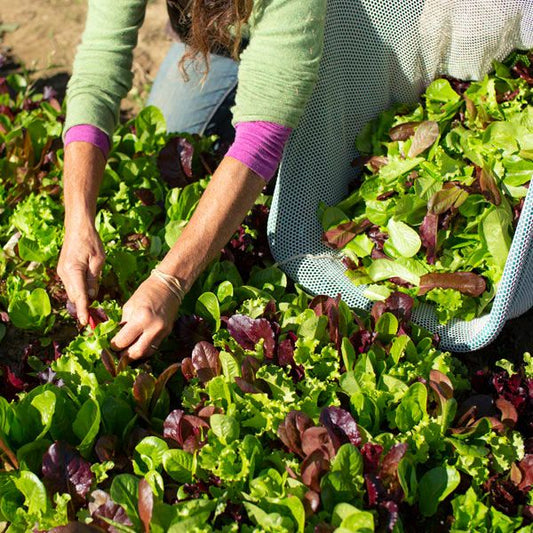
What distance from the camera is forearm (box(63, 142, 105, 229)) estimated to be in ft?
6.48

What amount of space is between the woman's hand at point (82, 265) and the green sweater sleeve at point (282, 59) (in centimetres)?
51

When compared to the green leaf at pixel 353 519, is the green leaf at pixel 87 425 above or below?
above

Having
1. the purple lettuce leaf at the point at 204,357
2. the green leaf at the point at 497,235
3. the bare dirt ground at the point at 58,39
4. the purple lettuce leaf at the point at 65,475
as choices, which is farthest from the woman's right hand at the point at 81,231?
the bare dirt ground at the point at 58,39

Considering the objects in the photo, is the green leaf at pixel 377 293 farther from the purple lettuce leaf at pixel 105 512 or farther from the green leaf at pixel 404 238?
the purple lettuce leaf at pixel 105 512

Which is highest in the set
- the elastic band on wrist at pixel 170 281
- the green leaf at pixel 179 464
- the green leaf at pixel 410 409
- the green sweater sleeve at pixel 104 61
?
A: the green sweater sleeve at pixel 104 61

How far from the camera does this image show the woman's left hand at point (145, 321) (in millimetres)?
1720

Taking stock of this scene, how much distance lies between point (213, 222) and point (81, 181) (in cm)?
46

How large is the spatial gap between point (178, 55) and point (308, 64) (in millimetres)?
1375

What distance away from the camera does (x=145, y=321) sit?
5.64 ft

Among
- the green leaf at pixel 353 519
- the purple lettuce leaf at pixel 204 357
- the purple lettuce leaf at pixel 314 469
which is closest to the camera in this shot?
the green leaf at pixel 353 519

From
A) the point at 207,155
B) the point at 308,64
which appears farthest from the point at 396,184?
the point at 207,155

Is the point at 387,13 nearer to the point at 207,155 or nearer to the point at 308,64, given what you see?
the point at 308,64

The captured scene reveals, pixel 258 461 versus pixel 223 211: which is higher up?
pixel 223 211

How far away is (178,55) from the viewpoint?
310cm
